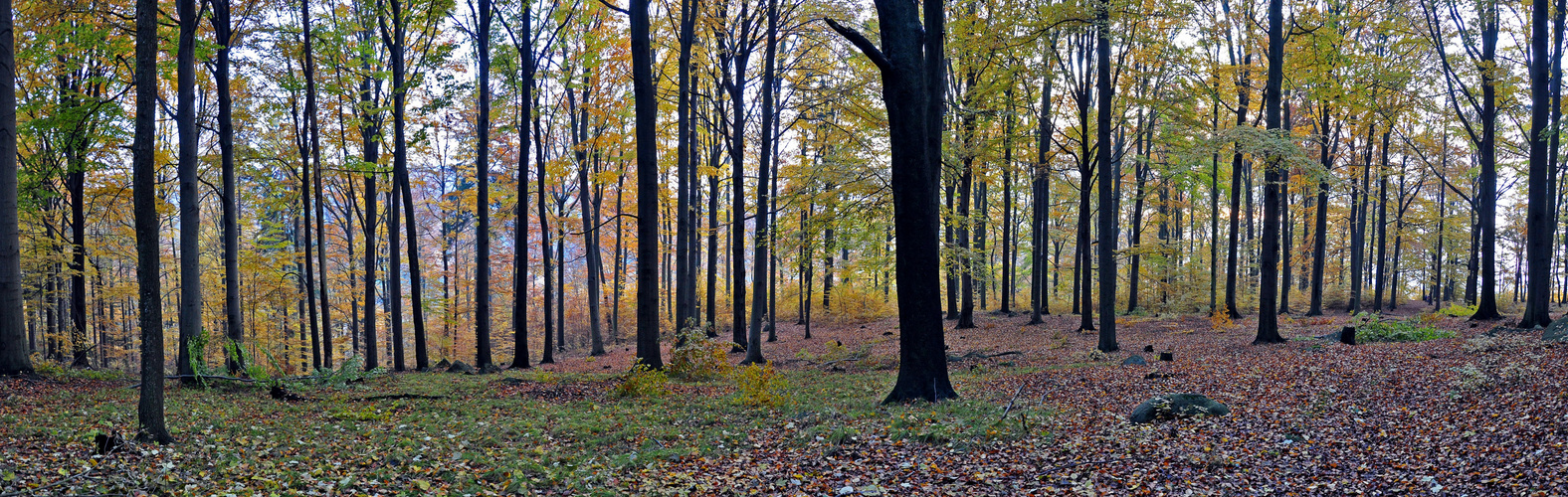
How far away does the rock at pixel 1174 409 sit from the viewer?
23.1ft

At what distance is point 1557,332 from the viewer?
10211 millimetres

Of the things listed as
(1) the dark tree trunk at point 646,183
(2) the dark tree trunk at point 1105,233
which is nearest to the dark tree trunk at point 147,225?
(1) the dark tree trunk at point 646,183

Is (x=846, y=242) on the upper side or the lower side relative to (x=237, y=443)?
upper

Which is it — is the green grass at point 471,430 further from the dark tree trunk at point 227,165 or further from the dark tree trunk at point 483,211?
the dark tree trunk at point 483,211

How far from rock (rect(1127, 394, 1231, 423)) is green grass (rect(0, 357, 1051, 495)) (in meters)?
0.94

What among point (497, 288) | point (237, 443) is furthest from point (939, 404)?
point (497, 288)

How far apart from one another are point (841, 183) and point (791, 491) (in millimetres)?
10491

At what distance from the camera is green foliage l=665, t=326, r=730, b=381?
40.3 ft

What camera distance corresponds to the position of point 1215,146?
1350 cm

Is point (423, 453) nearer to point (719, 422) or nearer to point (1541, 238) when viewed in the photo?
point (719, 422)

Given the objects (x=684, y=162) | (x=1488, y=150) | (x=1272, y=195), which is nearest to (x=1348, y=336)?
(x=1272, y=195)

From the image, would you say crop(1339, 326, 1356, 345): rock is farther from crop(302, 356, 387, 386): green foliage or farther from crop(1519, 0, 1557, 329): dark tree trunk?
crop(302, 356, 387, 386): green foliage

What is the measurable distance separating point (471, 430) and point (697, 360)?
562 centimetres

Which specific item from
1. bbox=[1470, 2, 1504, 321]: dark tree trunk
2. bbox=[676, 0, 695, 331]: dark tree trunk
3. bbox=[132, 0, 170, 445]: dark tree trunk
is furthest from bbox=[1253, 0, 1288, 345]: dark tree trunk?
bbox=[132, 0, 170, 445]: dark tree trunk
